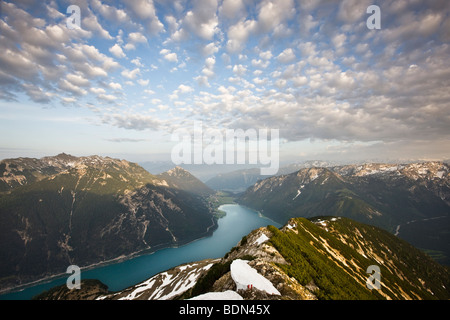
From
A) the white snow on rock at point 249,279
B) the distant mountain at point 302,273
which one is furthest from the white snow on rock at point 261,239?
the white snow on rock at point 249,279

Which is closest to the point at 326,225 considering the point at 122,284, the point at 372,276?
the point at 372,276

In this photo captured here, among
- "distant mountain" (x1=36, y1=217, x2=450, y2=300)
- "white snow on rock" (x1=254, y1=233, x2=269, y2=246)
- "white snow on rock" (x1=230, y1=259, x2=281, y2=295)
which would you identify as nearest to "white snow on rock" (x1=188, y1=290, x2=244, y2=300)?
"distant mountain" (x1=36, y1=217, x2=450, y2=300)

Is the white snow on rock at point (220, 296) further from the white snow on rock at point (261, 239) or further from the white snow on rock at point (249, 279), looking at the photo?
the white snow on rock at point (261, 239)

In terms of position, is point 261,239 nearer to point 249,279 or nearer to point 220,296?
point 249,279

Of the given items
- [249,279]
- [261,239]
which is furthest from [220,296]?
[261,239]

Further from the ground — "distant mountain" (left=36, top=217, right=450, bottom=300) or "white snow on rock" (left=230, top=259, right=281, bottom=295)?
"white snow on rock" (left=230, top=259, right=281, bottom=295)

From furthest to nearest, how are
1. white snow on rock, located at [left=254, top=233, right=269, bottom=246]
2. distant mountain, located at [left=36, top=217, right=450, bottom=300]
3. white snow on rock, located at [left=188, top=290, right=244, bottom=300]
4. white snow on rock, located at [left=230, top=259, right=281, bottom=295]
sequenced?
white snow on rock, located at [left=254, top=233, right=269, bottom=246] < distant mountain, located at [left=36, top=217, right=450, bottom=300] < white snow on rock, located at [left=230, top=259, right=281, bottom=295] < white snow on rock, located at [left=188, top=290, right=244, bottom=300]

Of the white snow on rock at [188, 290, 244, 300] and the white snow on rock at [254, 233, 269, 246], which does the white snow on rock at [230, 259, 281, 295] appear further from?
the white snow on rock at [254, 233, 269, 246]
